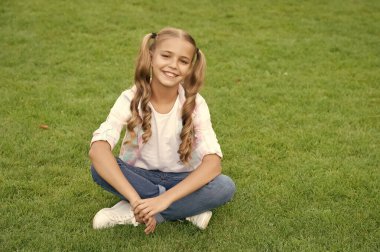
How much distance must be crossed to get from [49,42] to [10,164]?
175 inches

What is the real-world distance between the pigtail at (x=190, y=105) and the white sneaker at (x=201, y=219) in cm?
41

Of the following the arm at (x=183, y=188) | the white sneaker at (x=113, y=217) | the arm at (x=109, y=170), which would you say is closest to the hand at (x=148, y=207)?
Answer: the arm at (x=183, y=188)

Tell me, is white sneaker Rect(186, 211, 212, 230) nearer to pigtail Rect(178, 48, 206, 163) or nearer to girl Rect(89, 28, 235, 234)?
girl Rect(89, 28, 235, 234)

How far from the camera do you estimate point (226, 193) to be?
3.67 meters

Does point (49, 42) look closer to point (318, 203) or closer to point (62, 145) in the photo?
point (62, 145)

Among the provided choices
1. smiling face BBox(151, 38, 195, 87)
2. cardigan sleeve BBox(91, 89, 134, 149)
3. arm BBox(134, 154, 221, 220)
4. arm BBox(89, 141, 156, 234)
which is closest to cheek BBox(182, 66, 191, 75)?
smiling face BBox(151, 38, 195, 87)

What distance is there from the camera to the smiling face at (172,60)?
11.3 ft

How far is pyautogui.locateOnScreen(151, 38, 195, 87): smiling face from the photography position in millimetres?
3457

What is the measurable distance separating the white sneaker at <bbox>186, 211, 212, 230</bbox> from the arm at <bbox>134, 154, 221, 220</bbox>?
1.11 ft

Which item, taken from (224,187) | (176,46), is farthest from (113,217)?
(176,46)

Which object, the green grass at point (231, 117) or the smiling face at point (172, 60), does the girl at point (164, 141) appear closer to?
the smiling face at point (172, 60)

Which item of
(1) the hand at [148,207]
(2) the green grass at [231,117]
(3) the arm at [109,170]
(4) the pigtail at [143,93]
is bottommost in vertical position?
(2) the green grass at [231,117]

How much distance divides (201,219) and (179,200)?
23 centimetres

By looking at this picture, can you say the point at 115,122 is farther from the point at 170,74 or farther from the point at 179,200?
the point at 179,200
